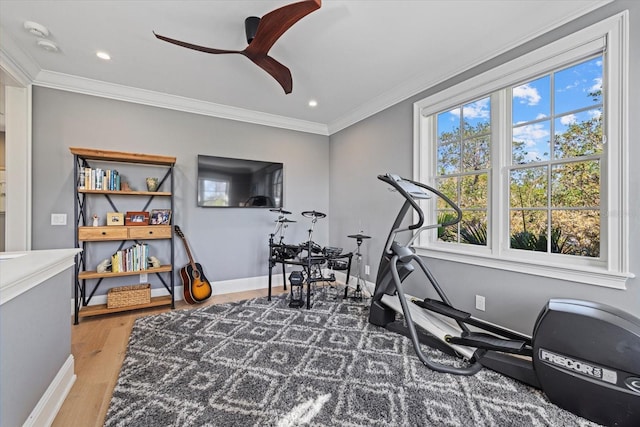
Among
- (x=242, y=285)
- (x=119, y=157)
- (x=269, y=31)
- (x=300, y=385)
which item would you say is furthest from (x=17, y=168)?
(x=300, y=385)

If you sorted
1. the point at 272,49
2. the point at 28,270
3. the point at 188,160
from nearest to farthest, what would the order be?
the point at 28,270 < the point at 272,49 < the point at 188,160

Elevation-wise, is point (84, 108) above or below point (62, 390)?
above

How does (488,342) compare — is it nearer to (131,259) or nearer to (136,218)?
(131,259)

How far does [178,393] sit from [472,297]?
2.45 m

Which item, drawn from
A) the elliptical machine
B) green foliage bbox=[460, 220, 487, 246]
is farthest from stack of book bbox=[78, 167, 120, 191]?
green foliage bbox=[460, 220, 487, 246]

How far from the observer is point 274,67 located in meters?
2.26

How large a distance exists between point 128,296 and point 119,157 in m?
1.53

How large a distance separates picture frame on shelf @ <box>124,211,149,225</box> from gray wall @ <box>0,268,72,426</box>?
1.44m

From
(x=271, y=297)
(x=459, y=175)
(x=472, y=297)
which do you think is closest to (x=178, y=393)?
(x=271, y=297)

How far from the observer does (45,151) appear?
2883 mm

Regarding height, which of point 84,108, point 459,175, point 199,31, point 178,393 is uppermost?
point 199,31

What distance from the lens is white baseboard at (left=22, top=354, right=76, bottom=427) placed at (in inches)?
50.6

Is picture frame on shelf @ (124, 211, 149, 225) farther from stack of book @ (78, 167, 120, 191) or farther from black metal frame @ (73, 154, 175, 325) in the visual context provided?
stack of book @ (78, 167, 120, 191)

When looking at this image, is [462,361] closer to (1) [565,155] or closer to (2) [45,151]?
(1) [565,155]
